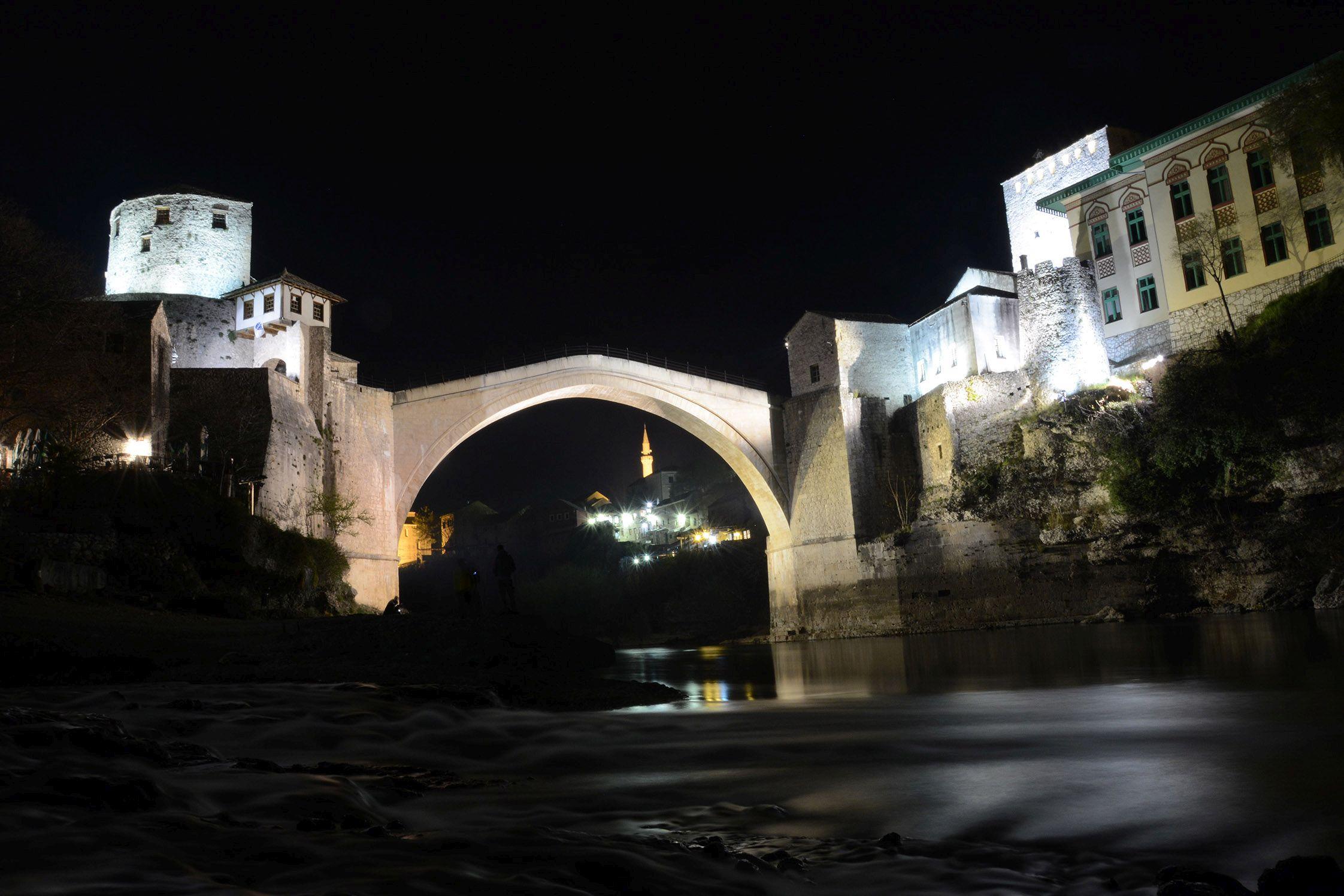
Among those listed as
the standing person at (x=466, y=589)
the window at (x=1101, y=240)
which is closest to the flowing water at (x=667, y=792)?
the standing person at (x=466, y=589)

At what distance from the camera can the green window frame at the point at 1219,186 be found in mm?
22281

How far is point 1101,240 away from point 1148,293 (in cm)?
228

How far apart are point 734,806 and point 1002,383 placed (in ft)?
80.6

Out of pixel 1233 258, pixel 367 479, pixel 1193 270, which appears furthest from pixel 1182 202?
pixel 367 479

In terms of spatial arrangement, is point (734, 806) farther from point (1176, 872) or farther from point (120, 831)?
point (120, 831)

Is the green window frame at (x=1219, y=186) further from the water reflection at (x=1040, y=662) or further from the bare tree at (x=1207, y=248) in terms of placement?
the water reflection at (x=1040, y=662)

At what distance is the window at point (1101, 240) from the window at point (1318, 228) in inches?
206

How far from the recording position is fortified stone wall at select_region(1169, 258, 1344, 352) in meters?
20.7

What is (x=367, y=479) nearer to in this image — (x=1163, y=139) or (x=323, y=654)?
(x=323, y=654)

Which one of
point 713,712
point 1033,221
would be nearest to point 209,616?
point 713,712

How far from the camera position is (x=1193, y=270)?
22969mm

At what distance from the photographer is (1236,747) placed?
4.07m

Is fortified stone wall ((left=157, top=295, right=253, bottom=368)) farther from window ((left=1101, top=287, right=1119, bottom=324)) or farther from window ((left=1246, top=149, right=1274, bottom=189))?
window ((left=1246, top=149, right=1274, bottom=189))

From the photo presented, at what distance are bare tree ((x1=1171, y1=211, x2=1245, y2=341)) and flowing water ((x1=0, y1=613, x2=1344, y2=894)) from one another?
728 inches
